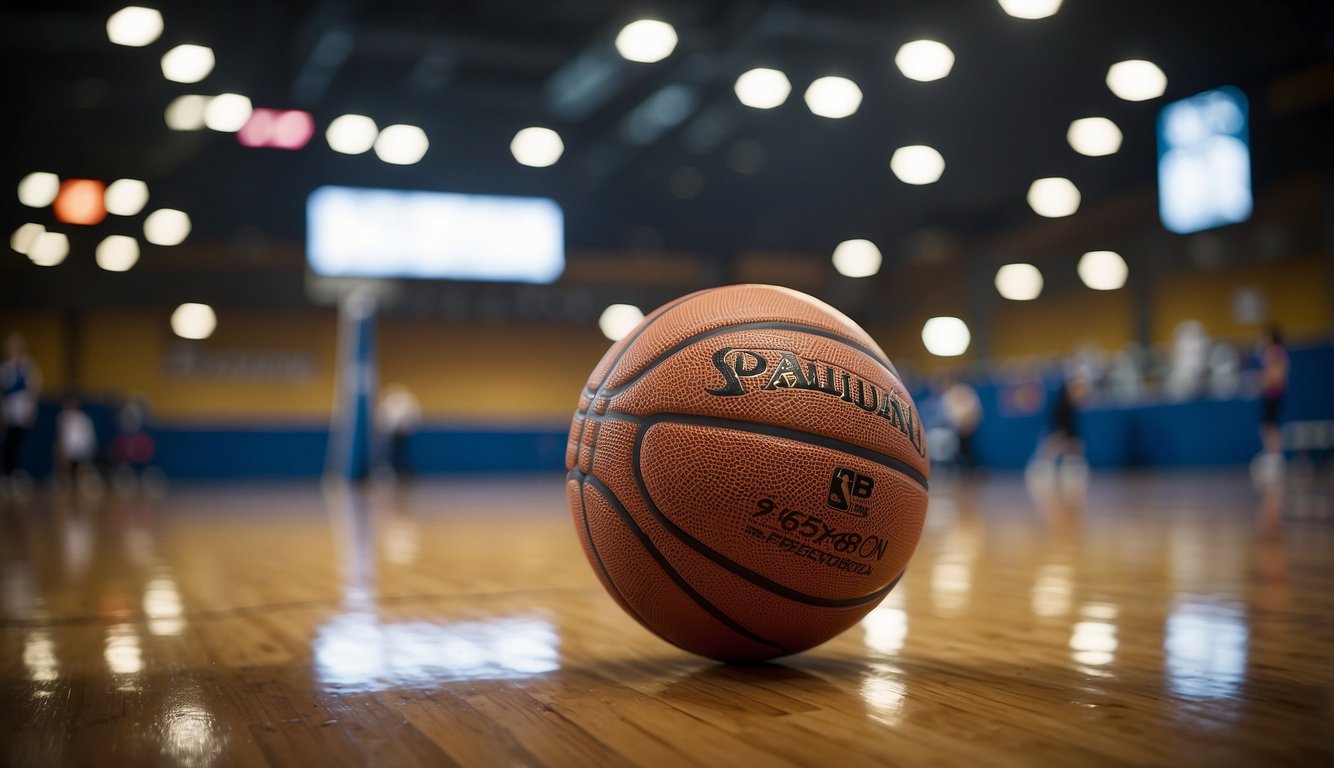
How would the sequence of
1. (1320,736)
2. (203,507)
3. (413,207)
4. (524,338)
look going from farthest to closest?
(524,338) < (413,207) < (203,507) < (1320,736)

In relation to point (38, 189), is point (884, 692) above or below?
below

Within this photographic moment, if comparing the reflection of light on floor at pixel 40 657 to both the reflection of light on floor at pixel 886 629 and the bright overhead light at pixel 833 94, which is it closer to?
the reflection of light on floor at pixel 886 629

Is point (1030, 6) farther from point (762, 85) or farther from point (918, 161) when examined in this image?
point (918, 161)

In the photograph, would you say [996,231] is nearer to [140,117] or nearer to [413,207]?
[413,207]

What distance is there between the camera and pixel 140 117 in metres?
12.6

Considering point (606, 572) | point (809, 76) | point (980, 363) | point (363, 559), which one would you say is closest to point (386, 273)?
point (809, 76)

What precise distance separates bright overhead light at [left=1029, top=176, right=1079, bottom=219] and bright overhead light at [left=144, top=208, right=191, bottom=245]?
11725mm

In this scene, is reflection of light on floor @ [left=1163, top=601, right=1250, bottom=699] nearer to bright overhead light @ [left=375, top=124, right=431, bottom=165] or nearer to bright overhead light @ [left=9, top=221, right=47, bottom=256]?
bright overhead light @ [left=375, top=124, right=431, bottom=165]

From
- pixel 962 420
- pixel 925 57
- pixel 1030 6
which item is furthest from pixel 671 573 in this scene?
pixel 962 420

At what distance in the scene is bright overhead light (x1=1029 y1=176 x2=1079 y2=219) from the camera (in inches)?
562

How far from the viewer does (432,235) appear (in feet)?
51.8

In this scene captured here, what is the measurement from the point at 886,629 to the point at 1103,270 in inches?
627

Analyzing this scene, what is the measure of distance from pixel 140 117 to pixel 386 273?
4.07m

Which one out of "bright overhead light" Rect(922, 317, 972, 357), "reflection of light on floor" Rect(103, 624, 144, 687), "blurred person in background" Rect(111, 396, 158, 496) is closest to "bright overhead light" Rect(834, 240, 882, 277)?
"bright overhead light" Rect(922, 317, 972, 357)
